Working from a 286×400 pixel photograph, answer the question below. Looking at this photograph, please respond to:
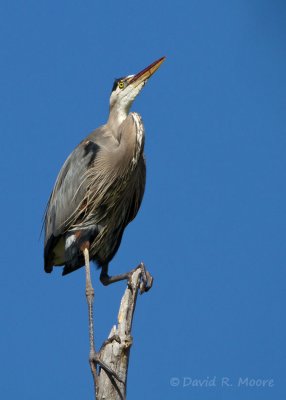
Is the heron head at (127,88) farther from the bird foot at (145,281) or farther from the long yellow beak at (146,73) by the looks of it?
the bird foot at (145,281)

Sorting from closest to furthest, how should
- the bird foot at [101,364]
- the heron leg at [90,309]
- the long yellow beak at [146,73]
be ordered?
the bird foot at [101,364] < the heron leg at [90,309] < the long yellow beak at [146,73]

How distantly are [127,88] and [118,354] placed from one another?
202 centimetres

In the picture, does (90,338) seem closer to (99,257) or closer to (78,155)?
(99,257)

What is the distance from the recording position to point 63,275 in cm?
669

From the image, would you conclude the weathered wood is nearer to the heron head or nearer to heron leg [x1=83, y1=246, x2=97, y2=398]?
heron leg [x1=83, y1=246, x2=97, y2=398]

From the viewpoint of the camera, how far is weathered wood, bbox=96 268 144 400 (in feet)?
17.2

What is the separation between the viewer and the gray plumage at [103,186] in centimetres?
636

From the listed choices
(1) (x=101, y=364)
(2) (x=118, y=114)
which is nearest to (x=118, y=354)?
(1) (x=101, y=364)

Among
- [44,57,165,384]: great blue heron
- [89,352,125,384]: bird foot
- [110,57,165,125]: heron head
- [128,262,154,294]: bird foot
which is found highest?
[110,57,165,125]: heron head

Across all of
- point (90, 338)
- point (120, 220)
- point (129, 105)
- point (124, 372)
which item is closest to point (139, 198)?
point (120, 220)

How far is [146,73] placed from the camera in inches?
252

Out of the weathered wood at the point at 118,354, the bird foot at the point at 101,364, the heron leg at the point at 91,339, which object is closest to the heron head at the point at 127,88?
the heron leg at the point at 91,339

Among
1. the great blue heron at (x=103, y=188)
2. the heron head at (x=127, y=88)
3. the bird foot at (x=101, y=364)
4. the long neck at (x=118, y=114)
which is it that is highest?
the heron head at (x=127, y=88)

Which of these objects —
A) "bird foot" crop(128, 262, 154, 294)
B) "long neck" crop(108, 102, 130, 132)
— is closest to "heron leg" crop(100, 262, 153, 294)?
"bird foot" crop(128, 262, 154, 294)
